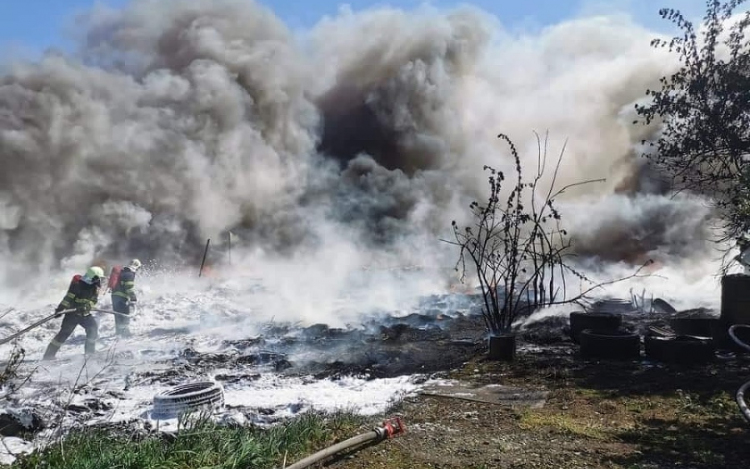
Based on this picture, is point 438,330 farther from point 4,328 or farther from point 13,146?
point 13,146

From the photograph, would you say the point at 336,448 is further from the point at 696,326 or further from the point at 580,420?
the point at 696,326

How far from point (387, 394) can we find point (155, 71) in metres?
20.8

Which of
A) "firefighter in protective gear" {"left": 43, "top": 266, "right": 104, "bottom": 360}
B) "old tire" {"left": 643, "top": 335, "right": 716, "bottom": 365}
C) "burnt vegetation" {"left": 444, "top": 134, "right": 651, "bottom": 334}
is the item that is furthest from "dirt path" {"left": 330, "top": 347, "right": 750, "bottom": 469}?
"firefighter in protective gear" {"left": 43, "top": 266, "right": 104, "bottom": 360}

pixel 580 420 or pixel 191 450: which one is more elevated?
pixel 191 450

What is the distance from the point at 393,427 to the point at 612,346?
381cm

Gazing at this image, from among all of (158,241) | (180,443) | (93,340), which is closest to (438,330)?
(93,340)

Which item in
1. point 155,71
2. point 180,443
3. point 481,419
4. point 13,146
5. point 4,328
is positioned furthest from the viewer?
point 155,71

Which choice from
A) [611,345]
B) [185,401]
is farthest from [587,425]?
[185,401]

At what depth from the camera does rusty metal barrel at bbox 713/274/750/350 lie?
708 cm

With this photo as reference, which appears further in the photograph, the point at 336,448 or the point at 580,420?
the point at 580,420

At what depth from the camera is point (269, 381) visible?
20.1 feet

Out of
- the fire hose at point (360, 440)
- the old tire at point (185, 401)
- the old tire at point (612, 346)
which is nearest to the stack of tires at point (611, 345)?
the old tire at point (612, 346)

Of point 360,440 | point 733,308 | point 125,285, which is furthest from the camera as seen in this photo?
point 125,285

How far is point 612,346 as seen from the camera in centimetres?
654
